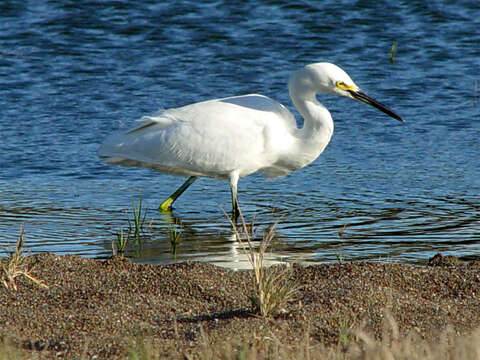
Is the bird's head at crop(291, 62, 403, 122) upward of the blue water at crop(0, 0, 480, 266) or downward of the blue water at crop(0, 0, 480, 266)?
upward

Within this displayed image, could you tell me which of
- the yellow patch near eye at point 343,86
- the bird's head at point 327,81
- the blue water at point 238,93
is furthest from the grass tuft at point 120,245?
the yellow patch near eye at point 343,86

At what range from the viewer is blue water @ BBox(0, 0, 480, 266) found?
713 centimetres

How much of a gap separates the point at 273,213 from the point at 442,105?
4.11 meters

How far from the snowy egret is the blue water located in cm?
49

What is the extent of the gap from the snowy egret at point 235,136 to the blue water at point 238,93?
19.1 inches

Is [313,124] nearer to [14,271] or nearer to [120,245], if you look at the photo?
[120,245]

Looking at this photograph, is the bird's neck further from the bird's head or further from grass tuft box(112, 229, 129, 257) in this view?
grass tuft box(112, 229, 129, 257)

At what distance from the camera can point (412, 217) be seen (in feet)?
24.7

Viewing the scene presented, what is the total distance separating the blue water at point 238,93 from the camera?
7.13 m

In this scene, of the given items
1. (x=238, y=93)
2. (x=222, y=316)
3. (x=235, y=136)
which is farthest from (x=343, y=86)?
(x=238, y=93)

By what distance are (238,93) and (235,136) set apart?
420 cm

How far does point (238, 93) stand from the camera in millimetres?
11453

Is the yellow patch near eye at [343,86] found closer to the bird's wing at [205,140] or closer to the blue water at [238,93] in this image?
the bird's wing at [205,140]

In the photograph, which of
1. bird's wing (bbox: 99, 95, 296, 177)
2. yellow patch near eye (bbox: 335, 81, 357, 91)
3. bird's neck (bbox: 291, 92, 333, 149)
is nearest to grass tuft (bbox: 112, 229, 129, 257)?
bird's wing (bbox: 99, 95, 296, 177)
